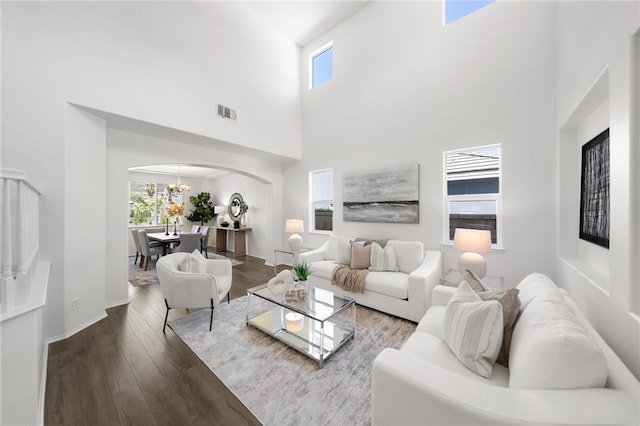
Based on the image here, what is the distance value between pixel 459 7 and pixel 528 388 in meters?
4.57

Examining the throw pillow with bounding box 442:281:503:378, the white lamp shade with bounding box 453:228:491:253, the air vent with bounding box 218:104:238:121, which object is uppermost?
the air vent with bounding box 218:104:238:121

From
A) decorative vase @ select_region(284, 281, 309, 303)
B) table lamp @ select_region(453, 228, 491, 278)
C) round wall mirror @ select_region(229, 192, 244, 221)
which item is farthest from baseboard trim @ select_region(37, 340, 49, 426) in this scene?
round wall mirror @ select_region(229, 192, 244, 221)

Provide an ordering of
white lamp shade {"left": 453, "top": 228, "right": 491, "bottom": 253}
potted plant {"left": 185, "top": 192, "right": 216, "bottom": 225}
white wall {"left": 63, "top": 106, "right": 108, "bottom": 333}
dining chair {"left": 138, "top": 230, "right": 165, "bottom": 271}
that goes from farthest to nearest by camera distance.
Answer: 1. potted plant {"left": 185, "top": 192, "right": 216, "bottom": 225}
2. dining chair {"left": 138, "top": 230, "right": 165, "bottom": 271}
3. white lamp shade {"left": 453, "top": 228, "right": 491, "bottom": 253}
4. white wall {"left": 63, "top": 106, "right": 108, "bottom": 333}

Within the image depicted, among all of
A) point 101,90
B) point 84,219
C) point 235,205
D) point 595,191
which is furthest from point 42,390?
point 235,205

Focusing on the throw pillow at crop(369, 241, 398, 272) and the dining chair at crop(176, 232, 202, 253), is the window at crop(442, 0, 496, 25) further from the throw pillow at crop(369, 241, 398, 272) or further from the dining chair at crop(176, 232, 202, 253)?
the dining chair at crop(176, 232, 202, 253)

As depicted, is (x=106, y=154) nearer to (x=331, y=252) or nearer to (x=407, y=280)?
(x=331, y=252)

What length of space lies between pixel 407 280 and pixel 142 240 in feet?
17.3

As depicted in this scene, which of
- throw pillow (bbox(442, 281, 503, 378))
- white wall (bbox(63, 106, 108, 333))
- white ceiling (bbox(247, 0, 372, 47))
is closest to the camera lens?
throw pillow (bbox(442, 281, 503, 378))

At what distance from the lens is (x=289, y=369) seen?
1.90 meters

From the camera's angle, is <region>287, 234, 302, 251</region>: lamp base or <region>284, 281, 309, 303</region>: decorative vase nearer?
<region>284, 281, 309, 303</region>: decorative vase

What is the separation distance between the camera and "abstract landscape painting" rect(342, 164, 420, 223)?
11.8 ft

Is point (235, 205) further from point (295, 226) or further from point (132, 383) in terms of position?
point (132, 383)

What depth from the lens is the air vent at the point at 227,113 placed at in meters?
3.68

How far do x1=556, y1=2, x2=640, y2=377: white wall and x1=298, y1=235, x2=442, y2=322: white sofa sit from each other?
3.90ft
